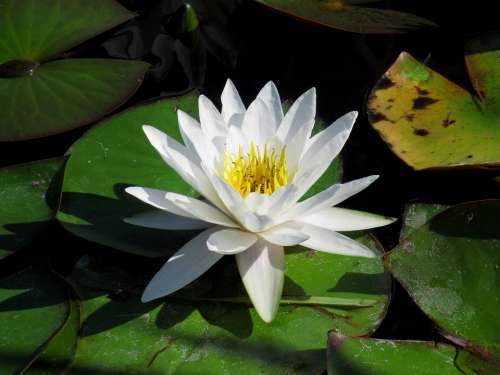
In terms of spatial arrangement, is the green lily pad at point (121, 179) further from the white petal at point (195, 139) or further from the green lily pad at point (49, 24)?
the green lily pad at point (49, 24)

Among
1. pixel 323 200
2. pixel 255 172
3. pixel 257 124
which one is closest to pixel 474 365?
pixel 323 200

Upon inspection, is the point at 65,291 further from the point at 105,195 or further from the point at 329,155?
the point at 329,155

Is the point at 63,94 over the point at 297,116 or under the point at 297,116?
under

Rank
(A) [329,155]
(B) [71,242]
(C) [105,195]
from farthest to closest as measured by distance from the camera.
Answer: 1. (B) [71,242]
2. (C) [105,195]
3. (A) [329,155]

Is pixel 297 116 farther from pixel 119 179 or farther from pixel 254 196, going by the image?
pixel 119 179

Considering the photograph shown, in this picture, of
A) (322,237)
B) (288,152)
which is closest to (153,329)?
(322,237)

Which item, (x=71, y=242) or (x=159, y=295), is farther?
(x=71, y=242)

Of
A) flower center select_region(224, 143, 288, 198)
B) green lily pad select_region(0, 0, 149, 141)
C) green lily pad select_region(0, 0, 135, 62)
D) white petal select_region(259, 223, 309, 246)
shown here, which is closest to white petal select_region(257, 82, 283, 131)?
flower center select_region(224, 143, 288, 198)

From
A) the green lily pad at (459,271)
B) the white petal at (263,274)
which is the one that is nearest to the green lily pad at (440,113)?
the green lily pad at (459,271)
